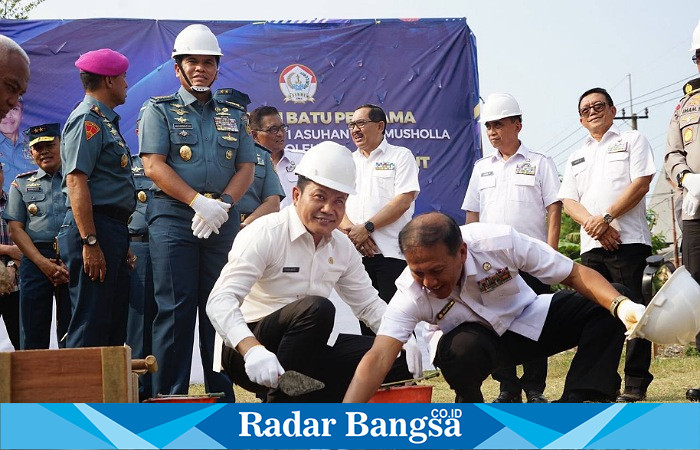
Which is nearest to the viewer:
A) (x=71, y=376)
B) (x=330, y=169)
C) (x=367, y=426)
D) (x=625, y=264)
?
(x=367, y=426)

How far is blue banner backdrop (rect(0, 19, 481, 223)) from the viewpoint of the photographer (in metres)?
7.58

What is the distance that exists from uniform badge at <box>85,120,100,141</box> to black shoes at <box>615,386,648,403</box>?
3004 millimetres

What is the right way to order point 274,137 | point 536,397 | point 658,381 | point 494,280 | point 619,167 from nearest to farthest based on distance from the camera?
point 494,280 → point 536,397 → point 619,167 → point 658,381 → point 274,137

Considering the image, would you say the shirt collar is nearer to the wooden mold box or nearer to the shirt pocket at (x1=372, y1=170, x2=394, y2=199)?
the shirt pocket at (x1=372, y1=170, x2=394, y2=199)

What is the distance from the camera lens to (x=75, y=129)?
4.72m

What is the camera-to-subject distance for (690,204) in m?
4.95

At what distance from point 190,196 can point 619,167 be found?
2489mm

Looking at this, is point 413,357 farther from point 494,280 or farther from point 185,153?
point 185,153

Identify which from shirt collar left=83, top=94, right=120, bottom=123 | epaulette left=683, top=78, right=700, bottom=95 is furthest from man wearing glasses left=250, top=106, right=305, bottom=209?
epaulette left=683, top=78, right=700, bottom=95

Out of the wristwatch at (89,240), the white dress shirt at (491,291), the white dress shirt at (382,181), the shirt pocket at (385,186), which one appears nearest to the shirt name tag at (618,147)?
the white dress shirt at (382,181)

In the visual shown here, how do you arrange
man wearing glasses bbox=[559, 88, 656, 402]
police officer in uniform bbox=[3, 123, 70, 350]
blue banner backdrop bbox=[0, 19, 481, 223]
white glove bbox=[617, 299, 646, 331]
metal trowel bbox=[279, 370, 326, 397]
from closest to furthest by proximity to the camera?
metal trowel bbox=[279, 370, 326, 397]
white glove bbox=[617, 299, 646, 331]
man wearing glasses bbox=[559, 88, 656, 402]
police officer in uniform bbox=[3, 123, 70, 350]
blue banner backdrop bbox=[0, 19, 481, 223]

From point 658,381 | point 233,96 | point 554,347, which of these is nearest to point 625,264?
point 658,381

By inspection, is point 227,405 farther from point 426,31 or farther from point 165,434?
point 426,31

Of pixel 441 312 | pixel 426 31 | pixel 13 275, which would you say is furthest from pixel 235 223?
pixel 426 31
